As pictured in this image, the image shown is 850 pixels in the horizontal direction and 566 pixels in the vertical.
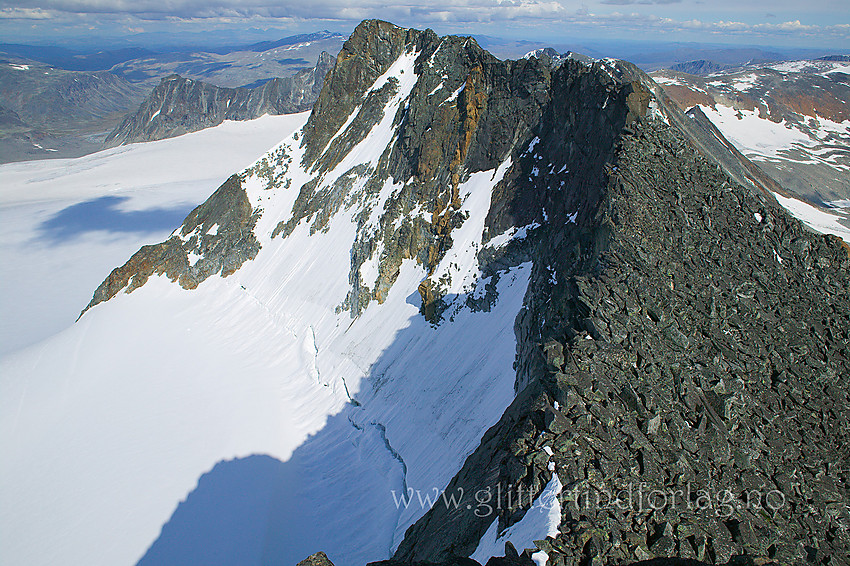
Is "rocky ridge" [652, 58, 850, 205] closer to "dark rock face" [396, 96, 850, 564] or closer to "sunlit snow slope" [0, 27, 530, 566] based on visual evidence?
"dark rock face" [396, 96, 850, 564]

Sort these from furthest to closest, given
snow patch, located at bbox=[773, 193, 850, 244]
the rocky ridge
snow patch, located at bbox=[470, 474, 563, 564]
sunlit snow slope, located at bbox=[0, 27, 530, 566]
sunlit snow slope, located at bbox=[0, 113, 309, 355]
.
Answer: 1. the rocky ridge
2. sunlit snow slope, located at bbox=[0, 113, 309, 355]
3. snow patch, located at bbox=[773, 193, 850, 244]
4. sunlit snow slope, located at bbox=[0, 27, 530, 566]
5. snow patch, located at bbox=[470, 474, 563, 564]

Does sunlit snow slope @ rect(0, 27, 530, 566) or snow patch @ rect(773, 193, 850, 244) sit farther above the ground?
snow patch @ rect(773, 193, 850, 244)

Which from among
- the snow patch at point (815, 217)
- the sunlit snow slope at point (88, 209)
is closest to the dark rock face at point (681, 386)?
the snow patch at point (815, 217)

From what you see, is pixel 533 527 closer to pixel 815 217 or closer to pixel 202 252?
pixel 202 252

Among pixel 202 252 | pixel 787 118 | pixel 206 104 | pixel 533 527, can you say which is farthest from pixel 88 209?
pixel 787 118

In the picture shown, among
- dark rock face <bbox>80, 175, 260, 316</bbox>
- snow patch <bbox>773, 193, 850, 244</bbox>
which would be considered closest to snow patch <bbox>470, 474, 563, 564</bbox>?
dark rock face <bbox>80, 175, 260, 316</bbox>

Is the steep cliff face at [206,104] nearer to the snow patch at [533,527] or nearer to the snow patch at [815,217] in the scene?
the snow patch at [815,217]

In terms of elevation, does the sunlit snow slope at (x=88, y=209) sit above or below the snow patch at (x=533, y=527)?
below
